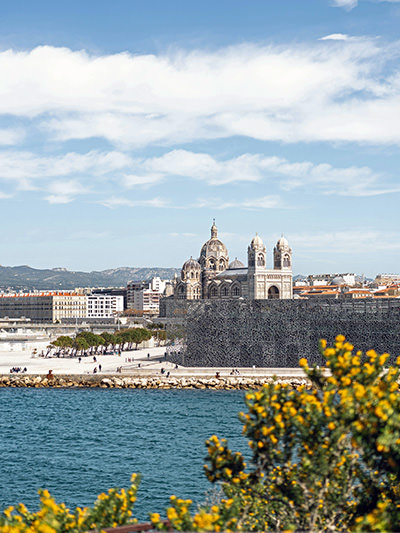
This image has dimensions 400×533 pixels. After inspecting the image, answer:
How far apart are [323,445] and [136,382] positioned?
51.5m

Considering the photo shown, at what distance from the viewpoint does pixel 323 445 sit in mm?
11656

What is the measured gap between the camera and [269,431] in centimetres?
1182

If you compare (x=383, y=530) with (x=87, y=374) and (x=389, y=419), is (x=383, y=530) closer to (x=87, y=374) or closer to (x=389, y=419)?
(x=389, y=419)

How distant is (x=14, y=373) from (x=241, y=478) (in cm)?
5855

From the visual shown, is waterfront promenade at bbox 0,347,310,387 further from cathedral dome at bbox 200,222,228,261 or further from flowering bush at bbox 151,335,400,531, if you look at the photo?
cathedral dome at bbox 200,222,228,261

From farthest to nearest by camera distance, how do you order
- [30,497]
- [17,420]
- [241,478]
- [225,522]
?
[17,420] → [30,497] → [241,478] → [225,522]

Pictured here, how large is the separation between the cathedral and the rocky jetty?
7133 cm

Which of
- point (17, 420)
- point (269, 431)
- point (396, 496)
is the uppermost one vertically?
point (269, 431)

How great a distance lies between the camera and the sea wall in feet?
206

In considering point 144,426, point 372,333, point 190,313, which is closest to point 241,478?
point 144,426

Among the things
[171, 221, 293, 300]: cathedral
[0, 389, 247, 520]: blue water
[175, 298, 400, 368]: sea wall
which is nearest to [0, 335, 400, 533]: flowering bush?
[0, 389, 247, 520]: blue water

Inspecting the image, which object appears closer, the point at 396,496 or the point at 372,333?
the point at 396,496

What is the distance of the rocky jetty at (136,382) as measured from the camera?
59.2m

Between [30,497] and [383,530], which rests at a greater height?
[383,530]
